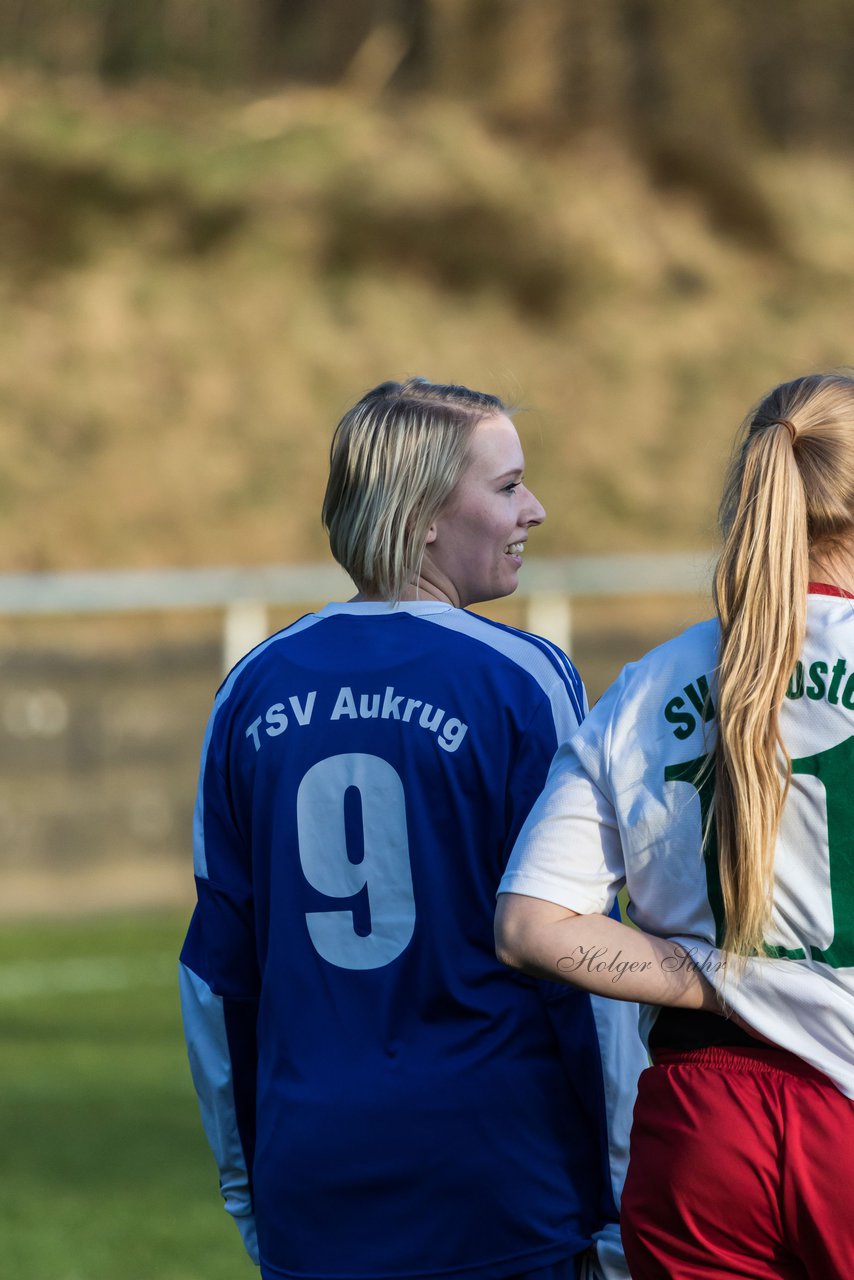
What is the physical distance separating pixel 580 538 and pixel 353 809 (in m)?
16.3

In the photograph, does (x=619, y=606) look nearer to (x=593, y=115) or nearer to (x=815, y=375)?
(x=593, y=115)

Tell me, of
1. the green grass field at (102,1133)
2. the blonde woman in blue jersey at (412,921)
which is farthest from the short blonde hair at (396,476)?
the green grass field at (102,1133)

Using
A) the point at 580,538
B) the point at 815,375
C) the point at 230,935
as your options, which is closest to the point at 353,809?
the point at 230,935

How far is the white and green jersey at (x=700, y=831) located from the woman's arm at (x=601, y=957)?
19mm

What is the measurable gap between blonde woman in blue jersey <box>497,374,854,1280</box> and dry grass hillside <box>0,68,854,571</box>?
1586 centimetres

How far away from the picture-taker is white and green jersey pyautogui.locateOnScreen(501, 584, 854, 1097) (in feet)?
5.96

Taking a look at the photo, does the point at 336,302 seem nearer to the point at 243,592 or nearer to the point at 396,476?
the point at 243,592

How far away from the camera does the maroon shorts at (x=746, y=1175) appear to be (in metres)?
1.81

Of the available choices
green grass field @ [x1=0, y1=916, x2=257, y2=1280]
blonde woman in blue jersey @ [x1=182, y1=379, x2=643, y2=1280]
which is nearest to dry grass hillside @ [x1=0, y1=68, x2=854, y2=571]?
green grass field @ [x1=0, y1=916, x2=257, y2=1280]

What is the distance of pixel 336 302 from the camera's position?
20094 mm

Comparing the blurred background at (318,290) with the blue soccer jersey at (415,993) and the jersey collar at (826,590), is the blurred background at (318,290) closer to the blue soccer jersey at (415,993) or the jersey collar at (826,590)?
the blue soccer jersey at (415,993)

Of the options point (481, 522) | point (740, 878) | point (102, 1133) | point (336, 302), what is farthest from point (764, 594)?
point (336, 302)

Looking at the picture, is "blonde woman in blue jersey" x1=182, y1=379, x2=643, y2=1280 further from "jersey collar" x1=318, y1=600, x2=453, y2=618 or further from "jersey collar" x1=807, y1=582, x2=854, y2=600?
"jersey collar" x1=807, y1=582, x2=854, y2=600

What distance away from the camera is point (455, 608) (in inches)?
90.4
